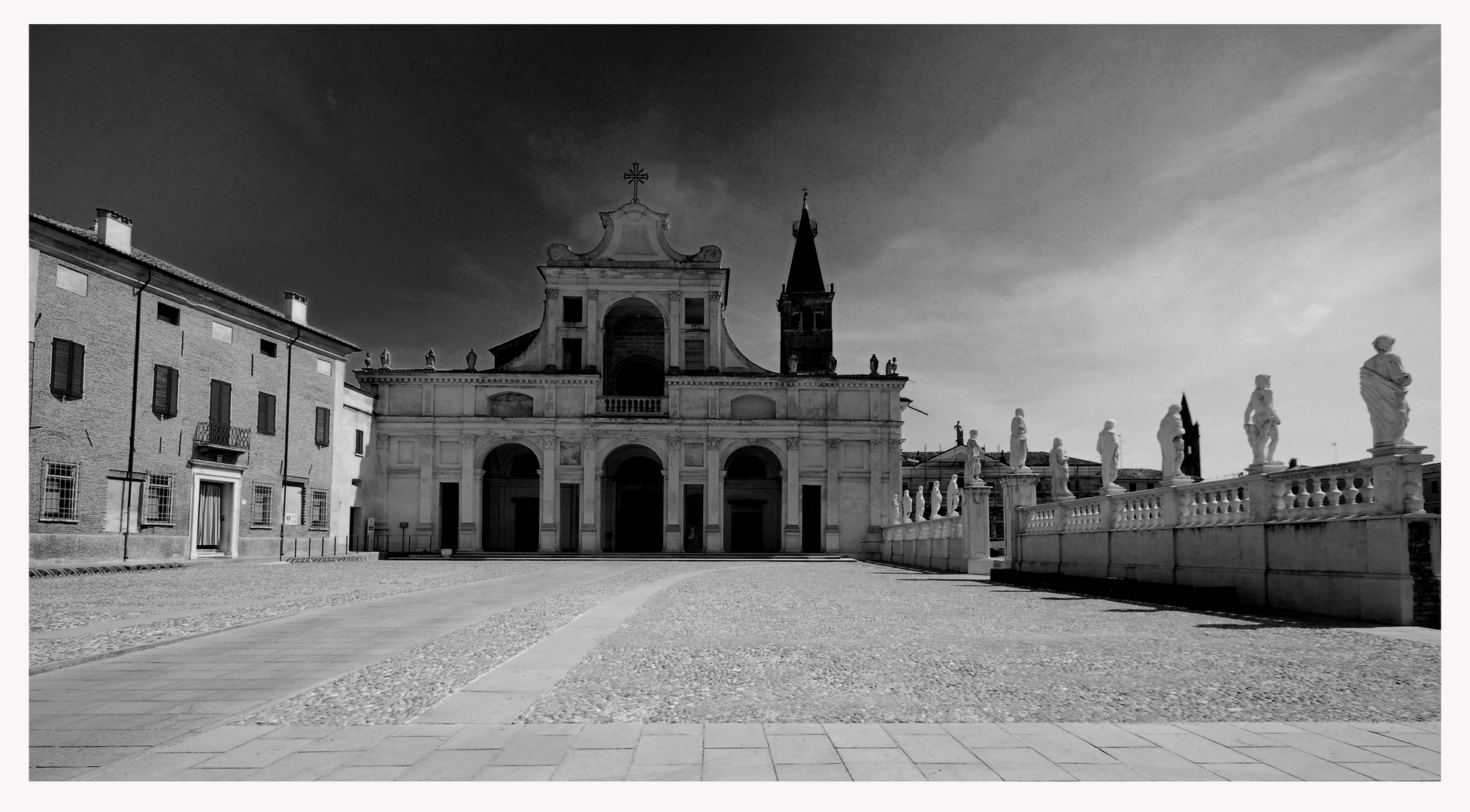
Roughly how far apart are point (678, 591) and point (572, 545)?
31.7 meters

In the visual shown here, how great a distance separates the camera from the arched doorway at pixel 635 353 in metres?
51.1

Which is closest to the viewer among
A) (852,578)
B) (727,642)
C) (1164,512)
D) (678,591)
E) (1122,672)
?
(1122,672)

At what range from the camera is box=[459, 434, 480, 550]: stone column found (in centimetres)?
4441

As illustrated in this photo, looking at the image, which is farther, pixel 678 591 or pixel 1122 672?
pixel 678 591

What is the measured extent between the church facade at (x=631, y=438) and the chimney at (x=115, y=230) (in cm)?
1921

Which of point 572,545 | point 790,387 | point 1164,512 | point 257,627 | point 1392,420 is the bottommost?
point 572,545

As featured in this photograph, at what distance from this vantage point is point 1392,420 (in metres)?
10.1

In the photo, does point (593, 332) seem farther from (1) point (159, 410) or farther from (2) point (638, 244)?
(1) point (159, 410)

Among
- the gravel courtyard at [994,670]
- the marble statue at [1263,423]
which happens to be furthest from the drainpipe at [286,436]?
the marble statue at [1263,423]

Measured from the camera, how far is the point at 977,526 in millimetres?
23750

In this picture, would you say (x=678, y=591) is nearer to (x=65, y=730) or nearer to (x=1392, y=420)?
(x=1392, y=420)

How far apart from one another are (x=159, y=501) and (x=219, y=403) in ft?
13.6

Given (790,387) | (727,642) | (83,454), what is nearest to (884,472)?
(790,387)

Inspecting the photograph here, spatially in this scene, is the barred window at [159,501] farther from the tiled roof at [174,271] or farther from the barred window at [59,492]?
the tiled roof at [174,271]
